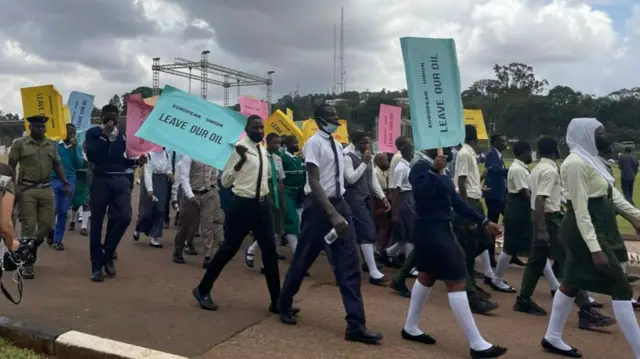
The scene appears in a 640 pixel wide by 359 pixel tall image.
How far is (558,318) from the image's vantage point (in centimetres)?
479

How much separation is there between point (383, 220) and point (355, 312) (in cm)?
376

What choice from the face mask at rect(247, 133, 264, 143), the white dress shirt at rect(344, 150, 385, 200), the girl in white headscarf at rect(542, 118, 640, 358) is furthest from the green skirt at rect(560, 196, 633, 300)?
the face mask at rect(247, 133, 264, 143)

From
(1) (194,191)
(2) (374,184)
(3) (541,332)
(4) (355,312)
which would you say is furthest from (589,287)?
(1) (194,191)

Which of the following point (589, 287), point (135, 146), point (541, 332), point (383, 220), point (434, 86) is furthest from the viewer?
point (383, 220)

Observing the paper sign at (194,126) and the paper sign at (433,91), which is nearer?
the paper sign at (433,91)

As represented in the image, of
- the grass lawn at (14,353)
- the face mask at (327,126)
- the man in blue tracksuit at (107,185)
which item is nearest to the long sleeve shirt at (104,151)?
the man in blue tracksuit at (107,185)

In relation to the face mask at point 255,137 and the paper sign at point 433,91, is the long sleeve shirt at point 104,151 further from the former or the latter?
the paper sign at point 433,91

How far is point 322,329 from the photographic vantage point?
5.17 m

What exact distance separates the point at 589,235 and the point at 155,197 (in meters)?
6.53

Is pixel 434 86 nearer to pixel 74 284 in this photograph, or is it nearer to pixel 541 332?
pixel 541 332

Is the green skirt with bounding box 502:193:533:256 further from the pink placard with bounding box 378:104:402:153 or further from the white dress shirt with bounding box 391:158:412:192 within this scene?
the pink placard with bounding box 378:104:402:153

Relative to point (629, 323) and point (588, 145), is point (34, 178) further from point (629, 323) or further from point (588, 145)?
point (629, 323)

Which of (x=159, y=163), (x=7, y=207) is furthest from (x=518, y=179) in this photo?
(x=159, y=163)

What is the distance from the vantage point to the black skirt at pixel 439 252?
466 cm
